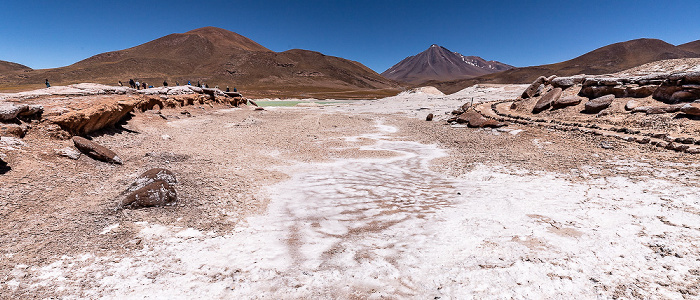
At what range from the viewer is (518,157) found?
8.45m

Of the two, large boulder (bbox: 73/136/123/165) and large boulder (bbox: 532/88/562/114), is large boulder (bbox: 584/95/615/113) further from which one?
large boulder (bbox: 73/136/123/165)

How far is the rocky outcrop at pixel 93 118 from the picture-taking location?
774 cm

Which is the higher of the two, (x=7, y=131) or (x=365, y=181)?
(x=7, y=131)

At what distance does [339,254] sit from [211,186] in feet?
12.0

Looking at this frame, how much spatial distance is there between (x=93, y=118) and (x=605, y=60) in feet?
561

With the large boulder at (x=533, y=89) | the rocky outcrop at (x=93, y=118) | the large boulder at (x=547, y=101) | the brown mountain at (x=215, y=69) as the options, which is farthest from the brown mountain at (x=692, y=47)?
the rocky outcrop at (x=93, y=118)

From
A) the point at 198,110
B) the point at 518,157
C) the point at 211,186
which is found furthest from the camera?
the point at 198,110

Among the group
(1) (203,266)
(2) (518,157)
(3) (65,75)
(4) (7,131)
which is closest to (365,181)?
(1) (203,266)

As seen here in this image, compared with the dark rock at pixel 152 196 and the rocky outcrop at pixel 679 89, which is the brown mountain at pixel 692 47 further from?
the dark rock at pixel 152 196

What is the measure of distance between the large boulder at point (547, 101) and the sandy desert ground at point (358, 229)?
7.72 m

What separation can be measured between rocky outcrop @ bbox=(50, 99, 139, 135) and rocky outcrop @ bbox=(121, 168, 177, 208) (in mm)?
4647

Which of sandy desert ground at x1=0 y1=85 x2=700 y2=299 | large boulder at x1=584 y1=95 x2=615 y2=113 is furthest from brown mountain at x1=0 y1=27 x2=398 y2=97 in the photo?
sandy desert ground at x1=0 y1=85 x2=700 y2=299

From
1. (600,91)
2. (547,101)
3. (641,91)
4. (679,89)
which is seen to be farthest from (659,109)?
(547,101)

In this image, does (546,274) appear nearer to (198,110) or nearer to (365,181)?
(365,181)
